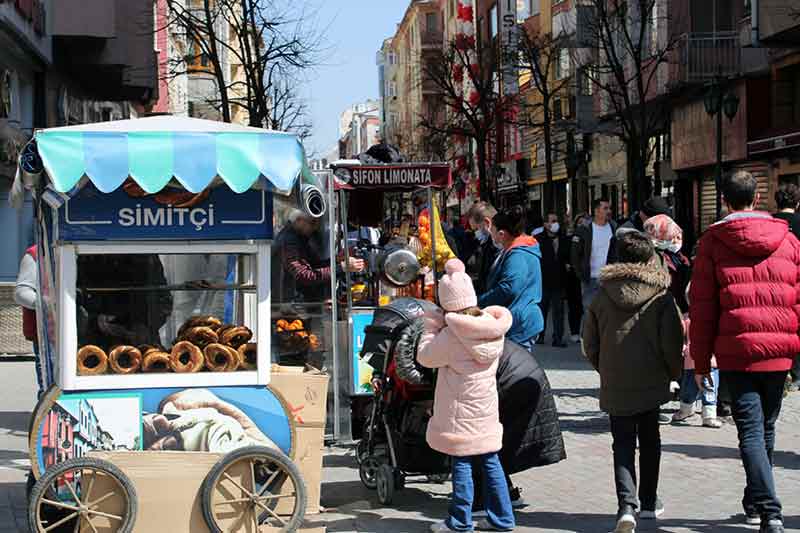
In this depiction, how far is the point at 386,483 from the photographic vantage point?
812 centimetres

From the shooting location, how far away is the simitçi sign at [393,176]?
10.3 m

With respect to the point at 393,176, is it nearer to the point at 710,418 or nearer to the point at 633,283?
the point at 710,418

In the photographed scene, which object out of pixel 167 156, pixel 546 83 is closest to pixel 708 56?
pixel 546 83

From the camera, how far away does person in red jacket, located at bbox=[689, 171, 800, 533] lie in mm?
6801

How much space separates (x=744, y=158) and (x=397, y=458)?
71.2ft

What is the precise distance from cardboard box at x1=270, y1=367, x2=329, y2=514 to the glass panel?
0.98 feet

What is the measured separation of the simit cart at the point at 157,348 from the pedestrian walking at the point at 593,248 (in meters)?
7.24

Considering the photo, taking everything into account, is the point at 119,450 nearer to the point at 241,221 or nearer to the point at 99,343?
the point at 99,343

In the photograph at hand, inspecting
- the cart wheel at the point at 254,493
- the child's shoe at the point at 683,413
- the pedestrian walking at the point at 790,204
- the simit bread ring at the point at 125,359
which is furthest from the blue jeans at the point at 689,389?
the simit bread ring at the point at 125,359

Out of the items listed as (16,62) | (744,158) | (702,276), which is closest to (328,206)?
(702,276)

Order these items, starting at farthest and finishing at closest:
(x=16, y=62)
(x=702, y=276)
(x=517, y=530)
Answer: (x=16, y=62) → (x=517, y=530) → (x=702, y=276)

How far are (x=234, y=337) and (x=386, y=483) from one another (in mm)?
1652

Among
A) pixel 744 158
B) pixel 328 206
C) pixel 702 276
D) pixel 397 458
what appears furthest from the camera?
pixel 744 158

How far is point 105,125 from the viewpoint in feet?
22.0
